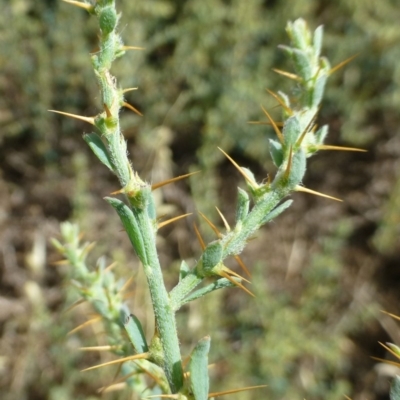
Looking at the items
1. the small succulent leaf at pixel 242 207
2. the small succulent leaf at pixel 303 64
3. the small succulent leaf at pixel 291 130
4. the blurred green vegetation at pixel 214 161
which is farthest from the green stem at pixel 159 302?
the blurred green vegetation at pixel 214 161

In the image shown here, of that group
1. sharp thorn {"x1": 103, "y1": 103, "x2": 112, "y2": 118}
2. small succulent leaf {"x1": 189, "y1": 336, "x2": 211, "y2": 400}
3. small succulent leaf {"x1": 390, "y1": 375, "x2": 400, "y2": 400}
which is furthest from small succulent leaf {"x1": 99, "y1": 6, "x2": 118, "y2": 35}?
small succulent leaf {"x1": 390, "y1": 375, "x2": 400, "y2": 400}

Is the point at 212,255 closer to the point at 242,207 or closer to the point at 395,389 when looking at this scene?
the point at 242,207

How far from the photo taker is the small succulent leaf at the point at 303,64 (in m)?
0.84

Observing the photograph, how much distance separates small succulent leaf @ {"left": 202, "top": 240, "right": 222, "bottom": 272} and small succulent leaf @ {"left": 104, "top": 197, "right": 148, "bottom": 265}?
0.31 ft

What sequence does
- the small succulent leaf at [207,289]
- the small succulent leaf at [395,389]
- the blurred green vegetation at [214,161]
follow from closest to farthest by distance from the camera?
1. the small succulent leaf at [395,389]
2. the small succulent leaf at [207,289]
3. the blurred green vegetation at [214,161]

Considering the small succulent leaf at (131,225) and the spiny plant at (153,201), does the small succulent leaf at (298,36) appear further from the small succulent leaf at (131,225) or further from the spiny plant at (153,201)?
the small succulent leaf at (131,225)

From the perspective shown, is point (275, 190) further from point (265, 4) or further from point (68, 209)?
point (265, 4)

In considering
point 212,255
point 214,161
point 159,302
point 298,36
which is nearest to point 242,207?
point 212,255

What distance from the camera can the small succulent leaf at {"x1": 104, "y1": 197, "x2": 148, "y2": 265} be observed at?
74 cm

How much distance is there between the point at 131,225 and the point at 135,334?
186 mm

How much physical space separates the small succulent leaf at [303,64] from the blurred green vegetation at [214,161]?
1933 millimetres

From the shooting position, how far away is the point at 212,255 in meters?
0.77

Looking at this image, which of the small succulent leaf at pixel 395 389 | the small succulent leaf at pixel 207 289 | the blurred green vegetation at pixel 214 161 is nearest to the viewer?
the small succulent leaf at pixel 395 389

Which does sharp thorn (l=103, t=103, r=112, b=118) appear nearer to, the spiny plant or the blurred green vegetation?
the spiny plant
